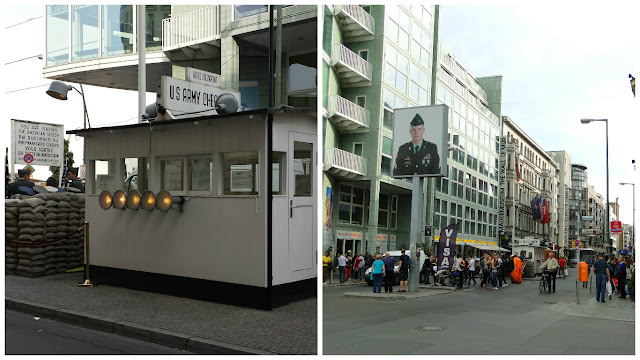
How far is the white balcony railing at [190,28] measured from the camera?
18375 mm

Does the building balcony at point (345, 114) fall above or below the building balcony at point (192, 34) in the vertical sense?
below

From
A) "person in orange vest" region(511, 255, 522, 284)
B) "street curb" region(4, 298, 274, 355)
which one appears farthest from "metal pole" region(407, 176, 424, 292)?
"person in orange vest" region(511, 255, 522, 284)

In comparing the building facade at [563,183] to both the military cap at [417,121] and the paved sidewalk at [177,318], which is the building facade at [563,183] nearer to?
the military cap at [417,121]

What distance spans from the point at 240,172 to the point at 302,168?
0.79 m

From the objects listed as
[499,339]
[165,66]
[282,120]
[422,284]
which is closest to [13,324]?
[282,120]

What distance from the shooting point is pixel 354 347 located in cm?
489

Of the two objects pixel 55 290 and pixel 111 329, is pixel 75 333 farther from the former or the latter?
pixel 55 290

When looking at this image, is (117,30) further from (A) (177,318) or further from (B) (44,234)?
(A) (177,318)

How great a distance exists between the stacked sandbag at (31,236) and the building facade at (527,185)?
7.44 m

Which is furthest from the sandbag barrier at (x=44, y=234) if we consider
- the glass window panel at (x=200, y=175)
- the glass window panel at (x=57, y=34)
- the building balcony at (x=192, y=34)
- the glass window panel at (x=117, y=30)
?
the glass window panel at (x=117, y=30)

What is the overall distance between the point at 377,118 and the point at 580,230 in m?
3.30

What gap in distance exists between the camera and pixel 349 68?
4.79 metres

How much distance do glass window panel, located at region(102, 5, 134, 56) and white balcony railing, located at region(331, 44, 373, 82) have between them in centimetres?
1671

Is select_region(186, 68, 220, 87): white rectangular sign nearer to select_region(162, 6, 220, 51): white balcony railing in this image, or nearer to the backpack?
the backpack
